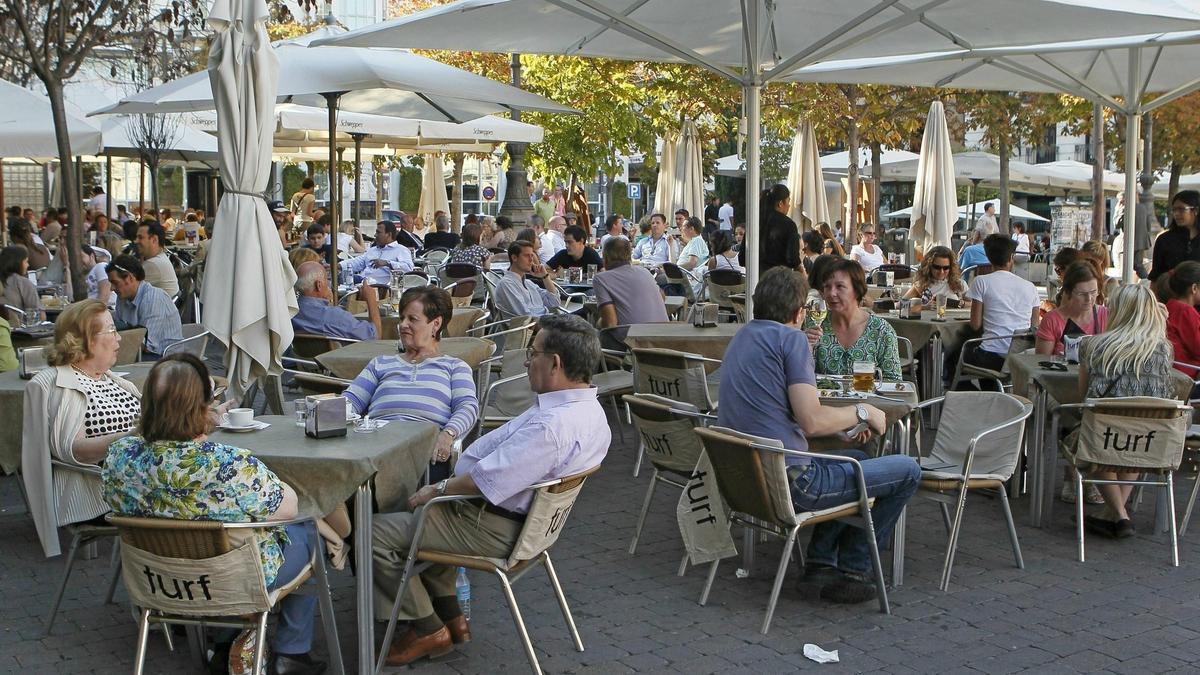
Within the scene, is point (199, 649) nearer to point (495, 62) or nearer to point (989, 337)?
point (989, 337)

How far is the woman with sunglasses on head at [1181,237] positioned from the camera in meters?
10.4

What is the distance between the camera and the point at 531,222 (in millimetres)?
18453

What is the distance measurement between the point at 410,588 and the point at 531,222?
46.2 feet

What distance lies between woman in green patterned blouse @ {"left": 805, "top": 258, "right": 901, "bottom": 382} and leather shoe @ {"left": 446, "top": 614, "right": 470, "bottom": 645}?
2.67 meters

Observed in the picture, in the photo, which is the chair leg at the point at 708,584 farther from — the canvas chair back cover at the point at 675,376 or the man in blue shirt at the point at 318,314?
the man in blue shirt at the point at 318,314

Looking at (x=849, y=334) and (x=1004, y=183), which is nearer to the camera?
(x=849, y=334)

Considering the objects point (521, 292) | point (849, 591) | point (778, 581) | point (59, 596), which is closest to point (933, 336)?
point (521, 292)

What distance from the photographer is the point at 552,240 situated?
17625 millimetres

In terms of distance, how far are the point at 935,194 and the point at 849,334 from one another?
10.2 metres

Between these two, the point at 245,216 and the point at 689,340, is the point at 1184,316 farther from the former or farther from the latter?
the point at 245,216

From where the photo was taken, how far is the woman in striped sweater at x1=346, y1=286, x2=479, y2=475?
5527 mm

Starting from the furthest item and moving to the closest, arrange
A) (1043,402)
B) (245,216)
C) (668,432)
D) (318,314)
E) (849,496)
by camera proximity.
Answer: (318,314) < (1043,402) < (245,216) < (668,432) < (849,496)

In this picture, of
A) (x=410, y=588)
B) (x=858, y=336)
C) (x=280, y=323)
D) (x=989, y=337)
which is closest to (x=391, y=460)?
(x=410, y=588)

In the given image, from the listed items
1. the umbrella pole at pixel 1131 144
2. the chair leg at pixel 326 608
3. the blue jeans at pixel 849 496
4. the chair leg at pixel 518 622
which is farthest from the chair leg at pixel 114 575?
the umbrella pole at pixel 1131 144
